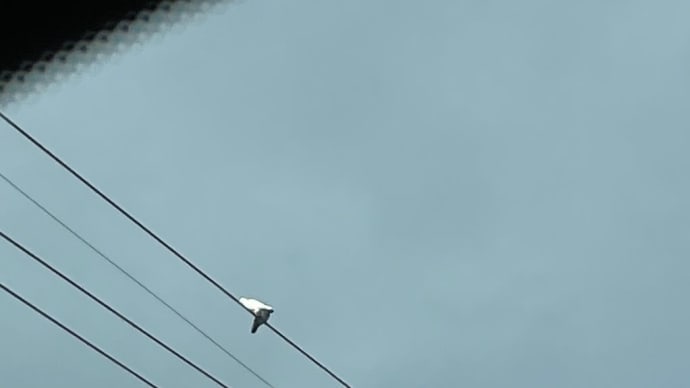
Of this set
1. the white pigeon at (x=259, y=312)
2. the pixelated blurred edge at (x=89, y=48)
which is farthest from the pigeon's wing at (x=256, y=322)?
the pixelated blurred edge at (x=89, y=48)

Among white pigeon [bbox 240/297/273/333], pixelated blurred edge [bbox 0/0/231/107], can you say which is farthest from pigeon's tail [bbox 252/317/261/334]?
pixelated blurred edge [bbox 0/0/231/107]

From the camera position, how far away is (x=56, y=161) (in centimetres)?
912

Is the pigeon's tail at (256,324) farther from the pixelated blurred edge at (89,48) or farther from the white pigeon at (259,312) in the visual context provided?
the pixelated blurred edge at (89,48)

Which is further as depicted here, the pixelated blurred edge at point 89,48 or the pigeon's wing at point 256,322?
the pigeon's wing at point 256,322

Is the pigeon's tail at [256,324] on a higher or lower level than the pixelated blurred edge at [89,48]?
higher

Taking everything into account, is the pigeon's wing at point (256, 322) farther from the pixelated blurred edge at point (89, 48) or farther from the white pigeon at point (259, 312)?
the pixelated blurred edge at point (89, 48)

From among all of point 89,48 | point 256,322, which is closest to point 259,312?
point 256,322

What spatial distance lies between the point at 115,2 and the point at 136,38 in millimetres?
163

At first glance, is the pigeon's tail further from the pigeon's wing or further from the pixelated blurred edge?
the pixelated blurred edge

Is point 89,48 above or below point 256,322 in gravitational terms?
below

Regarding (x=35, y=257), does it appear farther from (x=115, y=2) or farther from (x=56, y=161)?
(x=115, y=2)

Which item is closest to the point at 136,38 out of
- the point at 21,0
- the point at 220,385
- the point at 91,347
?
the point at 21,0

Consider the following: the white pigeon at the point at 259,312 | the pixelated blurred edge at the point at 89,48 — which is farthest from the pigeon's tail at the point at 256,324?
the pixelated blurred edge at the point at 89,48

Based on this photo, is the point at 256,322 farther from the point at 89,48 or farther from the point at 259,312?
the point at 89,48
